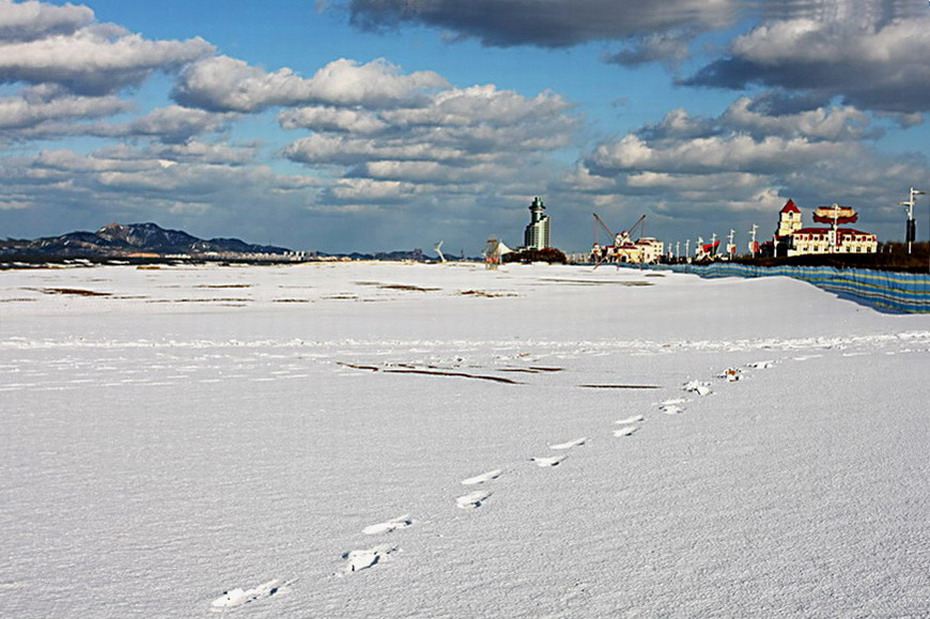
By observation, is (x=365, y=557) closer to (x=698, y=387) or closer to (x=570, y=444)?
(x=570, y=444)

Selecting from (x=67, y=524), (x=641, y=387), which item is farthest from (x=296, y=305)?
(x=67, y=524)

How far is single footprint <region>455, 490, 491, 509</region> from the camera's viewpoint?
500cm

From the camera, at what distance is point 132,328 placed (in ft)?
62.9

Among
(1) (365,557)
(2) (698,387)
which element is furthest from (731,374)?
(1) (365,557)

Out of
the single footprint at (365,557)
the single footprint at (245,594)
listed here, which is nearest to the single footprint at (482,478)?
the single footprint at (365,557)

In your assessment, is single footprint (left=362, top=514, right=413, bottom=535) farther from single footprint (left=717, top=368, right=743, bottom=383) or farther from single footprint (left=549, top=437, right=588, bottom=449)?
single footprint (left=717, top=368, right=743, bottom=383)

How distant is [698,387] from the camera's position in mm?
9734

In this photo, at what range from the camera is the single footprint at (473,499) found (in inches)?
197

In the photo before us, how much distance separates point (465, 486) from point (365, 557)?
4.81 ft

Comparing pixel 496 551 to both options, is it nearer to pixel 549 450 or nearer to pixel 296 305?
pixel 549 450

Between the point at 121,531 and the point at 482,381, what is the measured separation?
6519mm

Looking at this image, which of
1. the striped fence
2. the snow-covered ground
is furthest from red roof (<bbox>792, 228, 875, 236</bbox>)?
the snow-covered ground

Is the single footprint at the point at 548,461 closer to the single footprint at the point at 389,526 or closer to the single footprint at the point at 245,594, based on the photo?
the single footprint at the point at 389,526

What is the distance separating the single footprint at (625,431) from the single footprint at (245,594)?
382 centimetres
